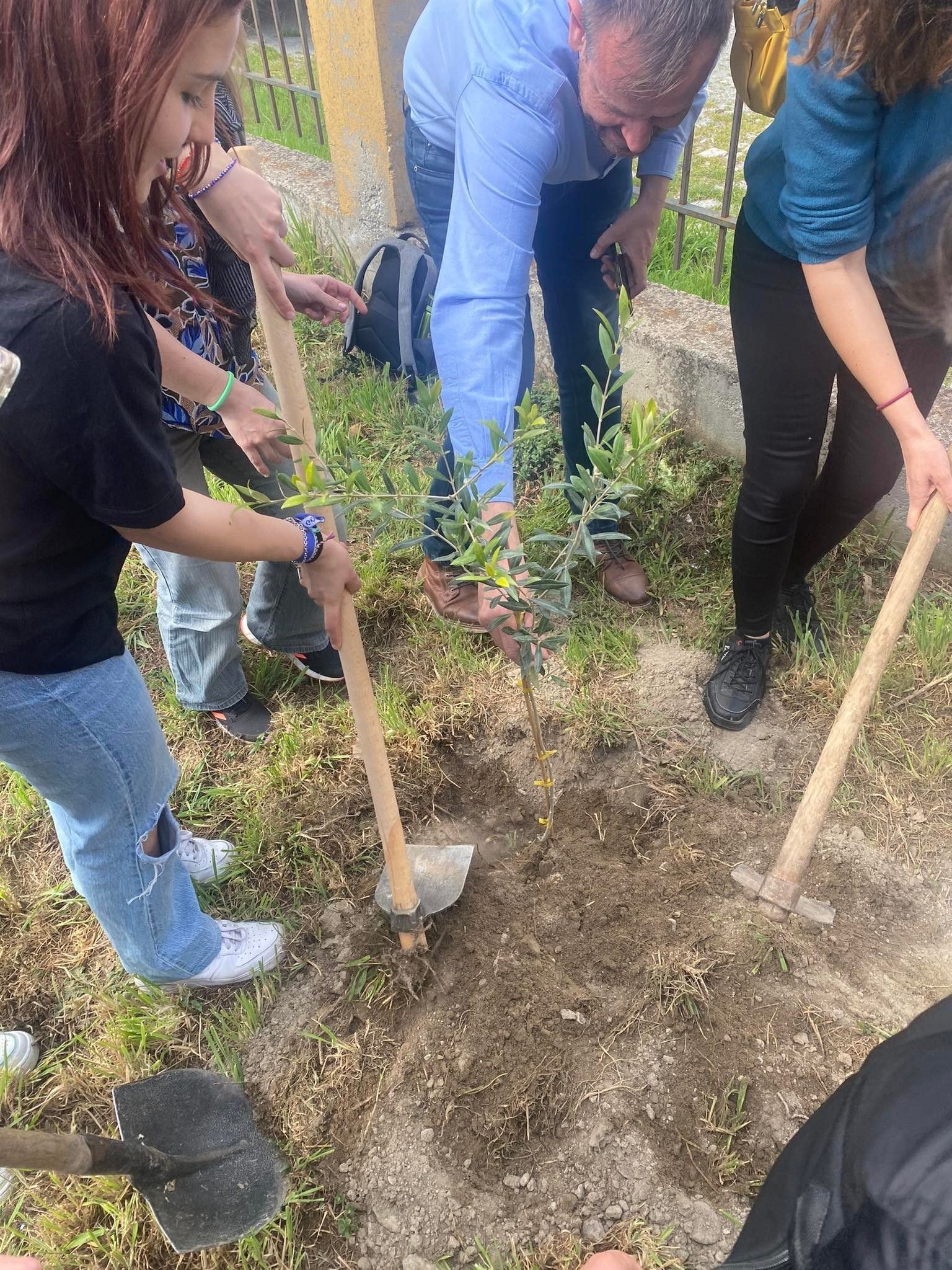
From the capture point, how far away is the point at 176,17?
956 mm

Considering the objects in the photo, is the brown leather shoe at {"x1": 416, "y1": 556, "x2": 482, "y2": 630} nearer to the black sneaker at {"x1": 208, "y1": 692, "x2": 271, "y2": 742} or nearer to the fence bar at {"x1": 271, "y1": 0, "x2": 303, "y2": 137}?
the black sneaker at {"x1": 208, "y1": 692, "x2": 271, "y2": 742}

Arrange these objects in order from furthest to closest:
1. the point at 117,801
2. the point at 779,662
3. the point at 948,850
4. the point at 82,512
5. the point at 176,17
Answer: the point at 779,662 → the point at 948,850 → the point at 117,801 → the point at 82,512 → the point at 176,17

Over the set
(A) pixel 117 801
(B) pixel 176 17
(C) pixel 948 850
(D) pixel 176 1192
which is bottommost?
(C) pixel 948 850

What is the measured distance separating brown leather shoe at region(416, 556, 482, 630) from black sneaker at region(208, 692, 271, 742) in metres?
0.65

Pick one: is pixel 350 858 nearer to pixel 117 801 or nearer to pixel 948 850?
pixel 117 801

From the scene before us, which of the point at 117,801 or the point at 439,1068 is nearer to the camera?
the point at 117,801

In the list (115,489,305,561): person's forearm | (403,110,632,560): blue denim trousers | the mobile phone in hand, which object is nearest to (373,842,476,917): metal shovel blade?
(403,110,632,560): blue denim trousers

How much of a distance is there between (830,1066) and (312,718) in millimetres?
1571

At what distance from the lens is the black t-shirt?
40.1 inches

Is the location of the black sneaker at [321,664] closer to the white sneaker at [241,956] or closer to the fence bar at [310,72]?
the white sneaker at [241,956]

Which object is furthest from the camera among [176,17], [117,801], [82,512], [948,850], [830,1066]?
[948,850]

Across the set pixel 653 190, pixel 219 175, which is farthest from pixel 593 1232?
pixel 653 190

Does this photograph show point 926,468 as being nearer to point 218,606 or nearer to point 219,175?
point 219,175

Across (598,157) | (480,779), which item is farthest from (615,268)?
(480,779)
